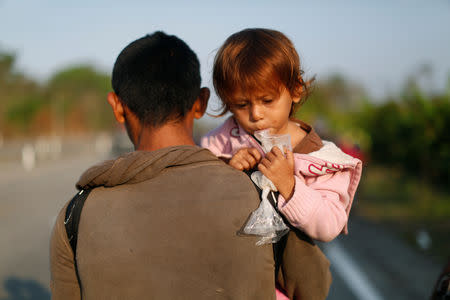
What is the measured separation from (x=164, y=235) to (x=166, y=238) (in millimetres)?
12

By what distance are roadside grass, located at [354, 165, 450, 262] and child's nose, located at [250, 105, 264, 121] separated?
5174 millimetres

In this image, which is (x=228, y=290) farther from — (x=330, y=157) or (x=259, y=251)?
(x=330, y=157)

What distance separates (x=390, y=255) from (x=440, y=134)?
4763 millimetres

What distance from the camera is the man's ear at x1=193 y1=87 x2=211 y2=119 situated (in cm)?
188

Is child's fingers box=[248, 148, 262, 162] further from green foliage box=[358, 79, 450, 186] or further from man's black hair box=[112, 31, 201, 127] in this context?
green foliage box=[358, 79, 450, 186]

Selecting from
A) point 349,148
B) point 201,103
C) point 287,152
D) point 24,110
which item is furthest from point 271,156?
point 24,110

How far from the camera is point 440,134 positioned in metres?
10.4

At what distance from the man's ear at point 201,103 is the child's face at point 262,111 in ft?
1.04

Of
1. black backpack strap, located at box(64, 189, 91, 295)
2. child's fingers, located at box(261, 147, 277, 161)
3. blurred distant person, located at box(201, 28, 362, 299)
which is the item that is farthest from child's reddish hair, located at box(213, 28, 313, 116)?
black backpack strap, located at box(64, 189, 91, 295)

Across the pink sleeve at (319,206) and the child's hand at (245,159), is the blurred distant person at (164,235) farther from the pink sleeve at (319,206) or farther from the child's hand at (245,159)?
the child's hand at (245,159)

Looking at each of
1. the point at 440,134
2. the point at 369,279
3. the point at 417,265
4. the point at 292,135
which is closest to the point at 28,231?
the point at 369,279

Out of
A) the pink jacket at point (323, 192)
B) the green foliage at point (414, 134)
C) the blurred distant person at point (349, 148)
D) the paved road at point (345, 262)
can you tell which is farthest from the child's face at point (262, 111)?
the green foliage at point (414, 134)

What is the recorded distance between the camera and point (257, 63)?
2117 millimetres

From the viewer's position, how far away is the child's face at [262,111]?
7.13 feet
